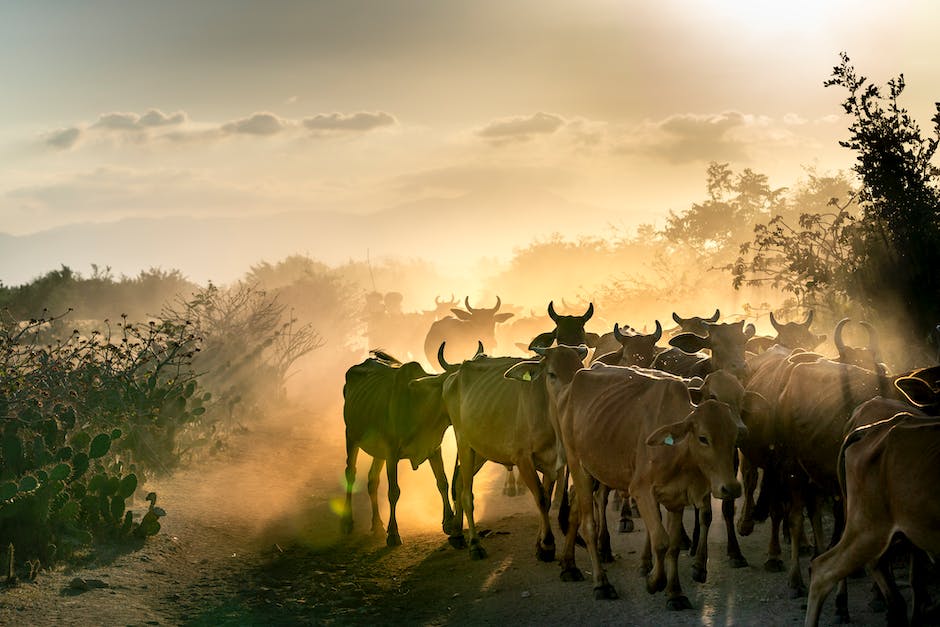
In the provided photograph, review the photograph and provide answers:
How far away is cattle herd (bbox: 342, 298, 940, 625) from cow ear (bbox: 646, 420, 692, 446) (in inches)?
0.8

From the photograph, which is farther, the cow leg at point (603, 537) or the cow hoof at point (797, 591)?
the cow leg at point (603, 537)

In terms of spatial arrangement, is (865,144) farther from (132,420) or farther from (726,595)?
(132,420)

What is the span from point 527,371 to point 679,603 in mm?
2975

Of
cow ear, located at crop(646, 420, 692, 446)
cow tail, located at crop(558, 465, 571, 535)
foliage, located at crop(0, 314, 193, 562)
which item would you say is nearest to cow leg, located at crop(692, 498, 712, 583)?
cow ear, located at crop(646, 420, 692, 446)

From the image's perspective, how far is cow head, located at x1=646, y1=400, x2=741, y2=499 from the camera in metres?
8.24

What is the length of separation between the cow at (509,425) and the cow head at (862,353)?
244 cm

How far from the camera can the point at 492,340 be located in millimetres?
22031

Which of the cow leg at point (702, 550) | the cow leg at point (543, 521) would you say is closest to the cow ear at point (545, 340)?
the cow leg at point (543, 521)

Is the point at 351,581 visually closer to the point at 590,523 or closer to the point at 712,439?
the point at 590,523

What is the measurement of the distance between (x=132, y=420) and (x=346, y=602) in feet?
22.7

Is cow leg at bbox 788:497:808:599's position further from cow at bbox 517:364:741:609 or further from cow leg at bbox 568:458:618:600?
cow leg at bbox 568:458:618:600

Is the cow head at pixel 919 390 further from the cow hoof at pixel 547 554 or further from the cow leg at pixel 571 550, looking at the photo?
the cow hoof at pixel 547 554

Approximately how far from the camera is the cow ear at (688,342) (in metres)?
12.6

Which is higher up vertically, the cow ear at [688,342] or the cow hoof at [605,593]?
the cow ear at [688,342]
